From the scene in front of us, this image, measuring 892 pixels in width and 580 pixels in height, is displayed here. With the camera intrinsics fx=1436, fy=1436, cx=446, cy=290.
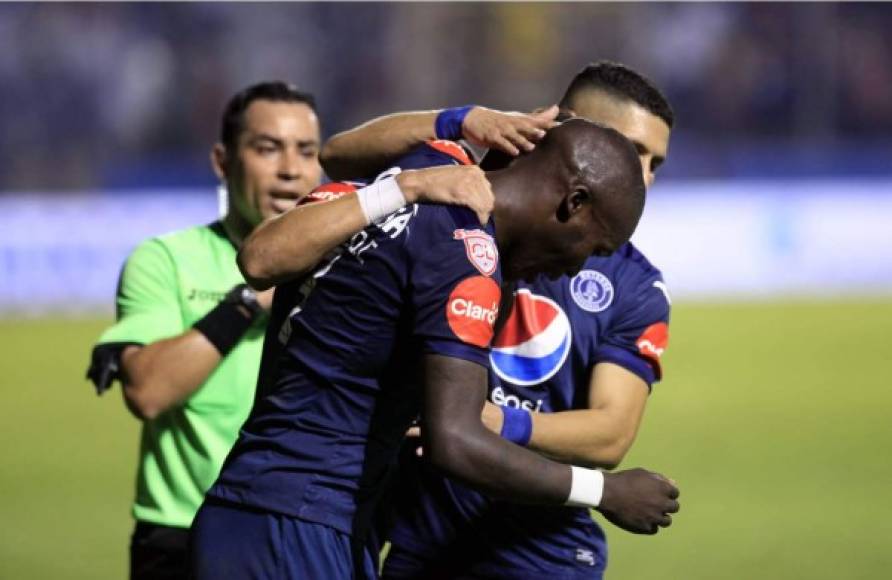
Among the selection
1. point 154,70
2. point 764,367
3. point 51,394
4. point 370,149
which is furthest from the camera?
point 154,70

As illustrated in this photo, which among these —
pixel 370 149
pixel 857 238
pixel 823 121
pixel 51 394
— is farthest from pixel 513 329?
pixel 823 121

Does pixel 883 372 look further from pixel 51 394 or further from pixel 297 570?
pixel 297 570

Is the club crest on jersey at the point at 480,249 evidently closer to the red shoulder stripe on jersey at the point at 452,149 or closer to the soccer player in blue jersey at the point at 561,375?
the red shoulder stripe on jersey at the point at 452,149

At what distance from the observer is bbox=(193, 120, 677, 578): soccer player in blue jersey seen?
331 cm

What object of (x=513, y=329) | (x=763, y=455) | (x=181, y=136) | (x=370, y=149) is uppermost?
(x=181, y=136)

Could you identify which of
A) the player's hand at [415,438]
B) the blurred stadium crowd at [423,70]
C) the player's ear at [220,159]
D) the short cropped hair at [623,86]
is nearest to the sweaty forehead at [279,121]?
the player's ear at [220,159]

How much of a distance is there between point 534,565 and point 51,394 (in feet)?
28.9

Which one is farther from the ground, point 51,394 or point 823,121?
point 823,121

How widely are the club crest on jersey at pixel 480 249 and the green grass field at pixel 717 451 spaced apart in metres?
4.54

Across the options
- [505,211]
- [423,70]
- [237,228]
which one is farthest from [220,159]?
[423,70]

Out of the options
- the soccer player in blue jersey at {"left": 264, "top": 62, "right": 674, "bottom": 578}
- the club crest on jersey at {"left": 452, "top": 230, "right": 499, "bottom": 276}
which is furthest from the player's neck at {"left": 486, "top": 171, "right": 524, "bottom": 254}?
the soccer player in blue jersey at {"left": 264, "top": 62, "right": 674, "bottom": 578}

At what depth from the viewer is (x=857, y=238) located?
16703mm

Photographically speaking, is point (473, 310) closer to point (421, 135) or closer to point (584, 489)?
point (584, 489)

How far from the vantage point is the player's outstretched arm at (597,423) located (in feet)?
12.9
